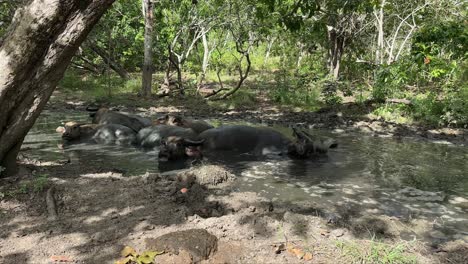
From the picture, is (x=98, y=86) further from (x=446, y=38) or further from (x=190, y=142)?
(x=446, y=38)

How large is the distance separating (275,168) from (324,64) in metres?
20.7

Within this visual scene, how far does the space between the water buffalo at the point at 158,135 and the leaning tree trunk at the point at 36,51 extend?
14.4ft

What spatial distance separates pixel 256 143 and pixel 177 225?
5264mm

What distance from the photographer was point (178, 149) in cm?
862

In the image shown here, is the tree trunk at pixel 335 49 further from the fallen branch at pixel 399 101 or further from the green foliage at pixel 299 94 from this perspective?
the fallen branch at pixel 399 101

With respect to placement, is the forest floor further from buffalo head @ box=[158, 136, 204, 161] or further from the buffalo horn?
the buffalo horn

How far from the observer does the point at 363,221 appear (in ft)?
16.8

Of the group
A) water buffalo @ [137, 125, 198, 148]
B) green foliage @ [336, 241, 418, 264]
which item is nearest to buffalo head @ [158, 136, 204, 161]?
water buffalo @ [137, 125, 198, 148]

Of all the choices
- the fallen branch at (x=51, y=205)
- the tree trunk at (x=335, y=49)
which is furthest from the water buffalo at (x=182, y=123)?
the tree trunk at (x=335, y=49)

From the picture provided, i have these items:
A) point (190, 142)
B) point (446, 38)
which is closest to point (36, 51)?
point (190, 142)

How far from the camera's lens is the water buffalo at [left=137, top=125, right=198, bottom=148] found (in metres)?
9.65

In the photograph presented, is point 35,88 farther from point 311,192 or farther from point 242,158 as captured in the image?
point 242,158

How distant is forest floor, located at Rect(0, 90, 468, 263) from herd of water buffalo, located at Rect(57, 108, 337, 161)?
2.03m

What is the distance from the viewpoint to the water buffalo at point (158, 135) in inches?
380
